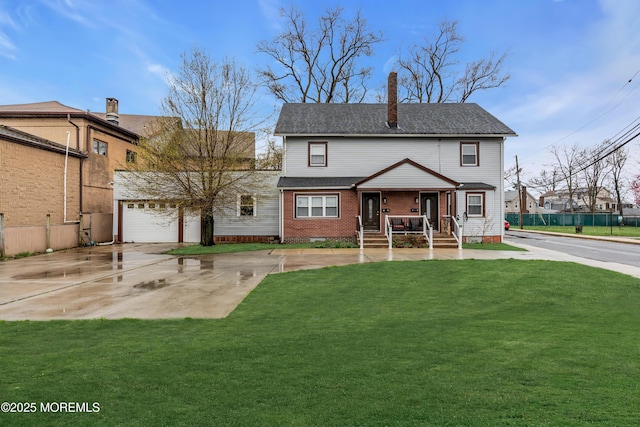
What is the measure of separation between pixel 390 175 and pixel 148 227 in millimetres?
14638

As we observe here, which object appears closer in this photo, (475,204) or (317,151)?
(475,204)

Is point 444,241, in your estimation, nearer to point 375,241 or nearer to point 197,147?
point 375,241

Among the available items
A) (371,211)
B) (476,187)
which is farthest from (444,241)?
(476,187)

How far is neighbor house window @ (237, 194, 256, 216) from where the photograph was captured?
71.8 feet

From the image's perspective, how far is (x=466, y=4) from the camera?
59.4 feet

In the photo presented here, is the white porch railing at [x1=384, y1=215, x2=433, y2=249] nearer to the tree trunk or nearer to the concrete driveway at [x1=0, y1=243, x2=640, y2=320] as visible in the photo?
the concrete driveway at [x1=0, y1=243, x2=640, y2=320]

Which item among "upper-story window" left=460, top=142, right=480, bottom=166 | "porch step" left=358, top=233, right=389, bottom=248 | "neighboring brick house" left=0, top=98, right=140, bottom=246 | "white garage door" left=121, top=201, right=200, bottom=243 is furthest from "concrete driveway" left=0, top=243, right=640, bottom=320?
"upper-story window" left=460, top=142, right=480, bottom=166

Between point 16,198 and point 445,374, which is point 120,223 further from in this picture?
point 445,374

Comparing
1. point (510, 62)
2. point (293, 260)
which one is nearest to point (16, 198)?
point (293, 260)

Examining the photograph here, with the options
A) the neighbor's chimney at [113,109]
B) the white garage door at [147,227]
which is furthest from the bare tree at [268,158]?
the neighbor's chimney at [113,109]

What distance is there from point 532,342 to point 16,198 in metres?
20.9

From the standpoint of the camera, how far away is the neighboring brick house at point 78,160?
19156mm

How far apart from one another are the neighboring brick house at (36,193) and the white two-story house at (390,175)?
37.1ft

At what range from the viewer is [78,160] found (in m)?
22.3
